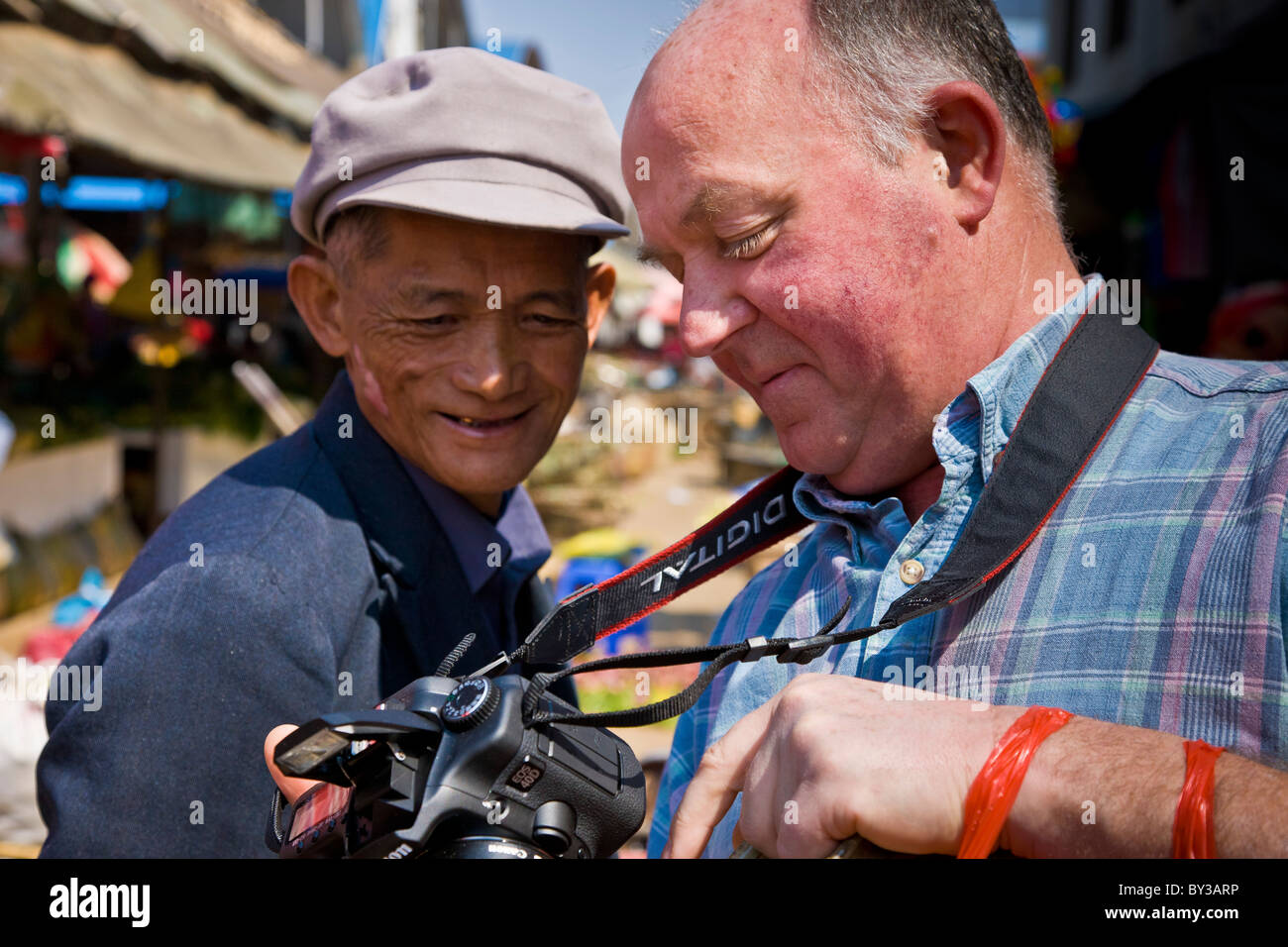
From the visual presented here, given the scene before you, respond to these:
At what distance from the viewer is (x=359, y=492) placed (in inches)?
79.2

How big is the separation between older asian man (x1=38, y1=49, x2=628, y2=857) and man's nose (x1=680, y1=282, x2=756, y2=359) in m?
0.45

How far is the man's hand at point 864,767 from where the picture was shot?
103 cm

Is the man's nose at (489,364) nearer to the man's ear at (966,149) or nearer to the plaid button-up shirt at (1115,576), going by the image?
the plaid button-up shirt at (1115,576)

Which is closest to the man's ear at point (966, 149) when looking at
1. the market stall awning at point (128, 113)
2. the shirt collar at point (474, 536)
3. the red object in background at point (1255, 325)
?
the shirt collar at point (474, 536)

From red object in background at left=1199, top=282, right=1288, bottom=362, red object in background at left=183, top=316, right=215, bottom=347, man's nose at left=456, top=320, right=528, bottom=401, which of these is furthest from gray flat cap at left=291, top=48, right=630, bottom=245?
red object in background at left=183, top=316, right=215, bottom=347

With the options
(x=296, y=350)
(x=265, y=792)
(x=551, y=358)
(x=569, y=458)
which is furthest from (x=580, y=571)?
(x=296, y=350)

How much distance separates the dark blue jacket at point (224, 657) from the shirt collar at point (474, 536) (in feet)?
0.59

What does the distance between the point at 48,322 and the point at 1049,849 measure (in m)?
9.29

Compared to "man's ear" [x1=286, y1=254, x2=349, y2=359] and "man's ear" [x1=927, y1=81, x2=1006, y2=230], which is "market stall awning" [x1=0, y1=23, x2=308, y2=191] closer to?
"man's ear" [x1=286, y1=254, x2=349, y2=359]

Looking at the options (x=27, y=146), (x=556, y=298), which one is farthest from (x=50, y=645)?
(x=556, y=298)

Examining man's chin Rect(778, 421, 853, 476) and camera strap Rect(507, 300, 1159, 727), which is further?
man's chin Rect(778, 421, 853, 476)

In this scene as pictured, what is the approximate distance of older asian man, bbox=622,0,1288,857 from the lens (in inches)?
42.3

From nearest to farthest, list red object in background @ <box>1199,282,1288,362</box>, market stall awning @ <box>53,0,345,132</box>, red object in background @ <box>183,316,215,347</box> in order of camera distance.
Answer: red object in background @ <box>1199,282,1288,362</box>, market stall awning @ <box>53,0,345,132</box>, red object in background @ <box>183,316,215,347</box>

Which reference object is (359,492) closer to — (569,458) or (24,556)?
(24,556)
